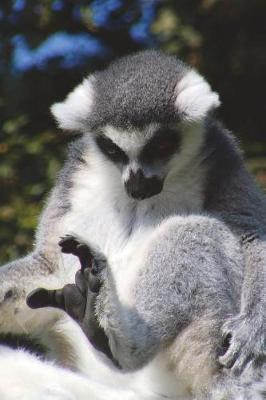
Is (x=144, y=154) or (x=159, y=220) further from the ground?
(x=144, y=154)

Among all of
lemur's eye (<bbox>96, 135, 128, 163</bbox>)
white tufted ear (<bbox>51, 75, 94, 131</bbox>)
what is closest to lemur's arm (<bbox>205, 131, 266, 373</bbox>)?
lemur's eye (<bbox>96, 135, 128, 163</bbox>)

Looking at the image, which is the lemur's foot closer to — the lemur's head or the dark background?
the lemur's head

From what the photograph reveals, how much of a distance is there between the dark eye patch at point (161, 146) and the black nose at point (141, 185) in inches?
4.4

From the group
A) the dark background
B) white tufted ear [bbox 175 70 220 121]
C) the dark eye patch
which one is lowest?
the dark background

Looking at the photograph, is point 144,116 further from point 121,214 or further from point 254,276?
point 254,276

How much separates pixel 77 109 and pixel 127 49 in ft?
7.78

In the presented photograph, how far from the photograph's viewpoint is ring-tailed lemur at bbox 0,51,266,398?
503cm

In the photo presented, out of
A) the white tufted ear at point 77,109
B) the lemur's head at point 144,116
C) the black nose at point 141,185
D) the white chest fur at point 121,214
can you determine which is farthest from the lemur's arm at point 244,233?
the white tufted ear at point 77,109

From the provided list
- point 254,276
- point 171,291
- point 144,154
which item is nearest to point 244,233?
point 254,276

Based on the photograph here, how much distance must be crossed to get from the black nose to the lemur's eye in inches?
7.3

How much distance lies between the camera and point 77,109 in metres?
5.68

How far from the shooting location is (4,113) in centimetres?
776

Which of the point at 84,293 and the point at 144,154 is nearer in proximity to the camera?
the point at 84,293

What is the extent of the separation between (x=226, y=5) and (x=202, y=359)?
3.60m
